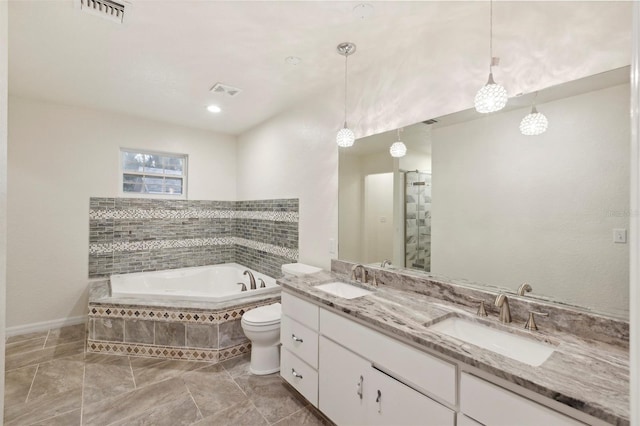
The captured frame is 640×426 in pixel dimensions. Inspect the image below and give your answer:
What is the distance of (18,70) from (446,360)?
3.84 metres

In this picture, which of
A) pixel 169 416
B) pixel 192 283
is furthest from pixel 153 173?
pixel 169 416

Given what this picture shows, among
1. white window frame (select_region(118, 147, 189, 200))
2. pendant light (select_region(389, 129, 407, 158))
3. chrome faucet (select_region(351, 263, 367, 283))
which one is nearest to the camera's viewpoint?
pendant light (select_region(389, 129, 407, 158))

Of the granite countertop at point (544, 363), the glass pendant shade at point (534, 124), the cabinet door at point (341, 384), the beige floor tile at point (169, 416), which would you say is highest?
the glass pendant shade at point (534, 124)

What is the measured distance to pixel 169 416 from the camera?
1.99 metres

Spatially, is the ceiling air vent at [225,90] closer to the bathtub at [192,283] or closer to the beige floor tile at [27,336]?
the bathtub at [192,283]

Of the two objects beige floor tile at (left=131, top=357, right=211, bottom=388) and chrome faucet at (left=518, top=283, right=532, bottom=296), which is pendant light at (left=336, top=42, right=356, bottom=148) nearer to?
chrome faucet at (left=518, top=283, right=532, bottom=296)

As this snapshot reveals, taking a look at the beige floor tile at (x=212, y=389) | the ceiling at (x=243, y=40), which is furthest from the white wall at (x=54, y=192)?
the beige floor tile at (x=212, y=389)

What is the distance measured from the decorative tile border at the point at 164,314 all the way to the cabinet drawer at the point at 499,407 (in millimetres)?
2125

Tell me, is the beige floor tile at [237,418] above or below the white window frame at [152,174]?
below

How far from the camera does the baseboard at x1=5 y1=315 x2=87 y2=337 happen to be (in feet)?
10.4

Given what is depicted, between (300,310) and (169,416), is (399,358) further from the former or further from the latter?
(169,416)

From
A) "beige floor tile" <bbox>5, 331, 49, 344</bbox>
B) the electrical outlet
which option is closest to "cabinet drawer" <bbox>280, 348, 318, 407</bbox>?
the electrical outlet

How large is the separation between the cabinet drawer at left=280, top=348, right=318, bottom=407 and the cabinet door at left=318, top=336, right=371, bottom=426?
60 millimetres

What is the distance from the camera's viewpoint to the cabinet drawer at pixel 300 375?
6.31 feet
